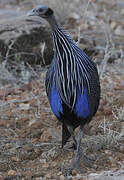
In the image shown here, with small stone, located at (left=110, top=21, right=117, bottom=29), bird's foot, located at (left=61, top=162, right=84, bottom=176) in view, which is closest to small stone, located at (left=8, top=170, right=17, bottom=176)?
bird's foot, located at (left=61, top=162, right=84, bottom=176)

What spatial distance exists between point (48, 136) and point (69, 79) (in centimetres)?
89

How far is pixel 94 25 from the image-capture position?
22.2 feet

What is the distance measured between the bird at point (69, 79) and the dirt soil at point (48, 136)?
241 mm

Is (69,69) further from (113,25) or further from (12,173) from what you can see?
(113,25)

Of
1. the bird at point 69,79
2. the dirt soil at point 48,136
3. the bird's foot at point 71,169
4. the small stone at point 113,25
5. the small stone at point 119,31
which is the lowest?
the bird's foot at point 71,169

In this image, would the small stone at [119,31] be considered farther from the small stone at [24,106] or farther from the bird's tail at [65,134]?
the bird's tail at [65,134]

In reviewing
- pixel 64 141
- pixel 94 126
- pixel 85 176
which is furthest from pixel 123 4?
pixel 85 176

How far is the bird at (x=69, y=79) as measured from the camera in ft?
9.07

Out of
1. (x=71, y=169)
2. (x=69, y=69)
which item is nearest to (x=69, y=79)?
(x=69, y=69)

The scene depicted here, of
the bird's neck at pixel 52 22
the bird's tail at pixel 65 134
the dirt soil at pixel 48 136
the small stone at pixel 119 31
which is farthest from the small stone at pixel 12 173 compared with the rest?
the small stone at pixel 119 31

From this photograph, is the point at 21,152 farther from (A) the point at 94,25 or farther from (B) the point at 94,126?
(A) the point at 94,25

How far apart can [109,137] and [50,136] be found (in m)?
0.61

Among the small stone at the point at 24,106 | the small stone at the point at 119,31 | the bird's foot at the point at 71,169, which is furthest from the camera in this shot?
the small stone at the point at 119,31

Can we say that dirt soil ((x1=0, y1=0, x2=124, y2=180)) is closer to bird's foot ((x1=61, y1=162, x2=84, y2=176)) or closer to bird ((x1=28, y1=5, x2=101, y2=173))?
bird's foot ((x1=61, y1=162, x2=84, y2=176))
